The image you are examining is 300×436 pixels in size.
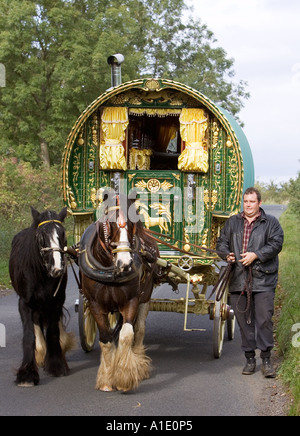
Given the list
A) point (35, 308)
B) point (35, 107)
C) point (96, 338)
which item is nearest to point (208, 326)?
point (96, 338)

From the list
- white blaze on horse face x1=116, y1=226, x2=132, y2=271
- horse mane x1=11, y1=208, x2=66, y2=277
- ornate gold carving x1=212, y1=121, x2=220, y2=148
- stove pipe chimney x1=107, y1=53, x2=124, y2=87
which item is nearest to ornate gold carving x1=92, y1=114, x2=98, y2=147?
stove pipe chimney x1=107, y1=53, x2=124, y2=87

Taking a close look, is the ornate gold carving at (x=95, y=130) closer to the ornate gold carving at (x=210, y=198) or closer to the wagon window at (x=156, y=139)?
the wagon window at (x=156, y=139)

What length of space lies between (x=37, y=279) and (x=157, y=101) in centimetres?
302

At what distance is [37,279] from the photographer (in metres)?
6.87

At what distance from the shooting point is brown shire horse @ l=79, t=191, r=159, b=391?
20.2ft

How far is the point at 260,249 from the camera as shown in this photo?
7129mm

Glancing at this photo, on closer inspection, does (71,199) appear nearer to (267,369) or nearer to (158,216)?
(158,216)

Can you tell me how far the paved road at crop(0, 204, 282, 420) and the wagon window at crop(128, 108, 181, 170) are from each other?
103 inches

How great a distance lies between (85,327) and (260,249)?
7.58 ft

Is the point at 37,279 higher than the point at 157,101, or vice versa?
the point at 157,101

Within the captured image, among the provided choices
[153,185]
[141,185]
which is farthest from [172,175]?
[141,185]

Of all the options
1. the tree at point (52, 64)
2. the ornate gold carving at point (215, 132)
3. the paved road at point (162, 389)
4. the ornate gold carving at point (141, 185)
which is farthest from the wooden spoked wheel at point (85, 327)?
the tree at point (52, 64)
